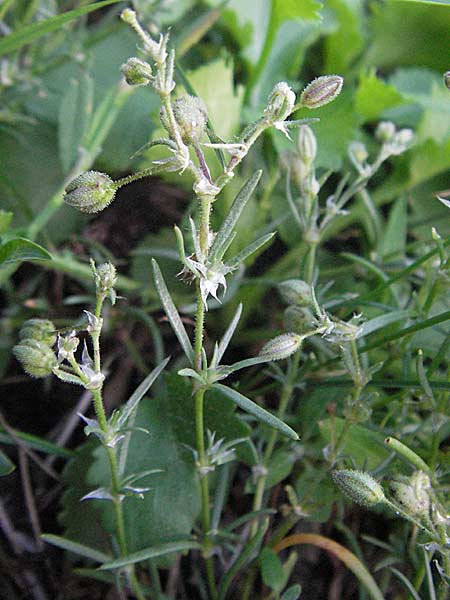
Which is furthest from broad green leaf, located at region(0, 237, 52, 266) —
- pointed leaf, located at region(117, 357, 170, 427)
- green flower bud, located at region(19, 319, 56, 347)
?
pointed leaf, located at region(117, 357, 170, 427)

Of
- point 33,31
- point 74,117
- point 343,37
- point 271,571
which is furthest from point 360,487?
point 343,37

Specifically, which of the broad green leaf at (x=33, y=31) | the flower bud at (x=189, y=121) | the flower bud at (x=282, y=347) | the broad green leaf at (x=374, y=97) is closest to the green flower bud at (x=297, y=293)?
the flower bud at (x=282, y=347)

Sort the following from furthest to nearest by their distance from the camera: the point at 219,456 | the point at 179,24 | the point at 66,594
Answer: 1. the point at 179,24
2. the point at 66,594
3. the point at 219,456

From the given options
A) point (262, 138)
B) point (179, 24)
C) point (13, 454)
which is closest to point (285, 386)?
point (13, 454)

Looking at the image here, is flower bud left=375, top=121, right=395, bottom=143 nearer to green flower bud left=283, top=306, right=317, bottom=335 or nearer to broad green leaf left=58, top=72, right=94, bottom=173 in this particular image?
green flower bud left=283, top=306, right=317, bottom=335

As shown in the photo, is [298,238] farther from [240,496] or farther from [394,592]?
[394,592]

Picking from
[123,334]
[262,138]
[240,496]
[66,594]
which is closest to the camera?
[66,594]
